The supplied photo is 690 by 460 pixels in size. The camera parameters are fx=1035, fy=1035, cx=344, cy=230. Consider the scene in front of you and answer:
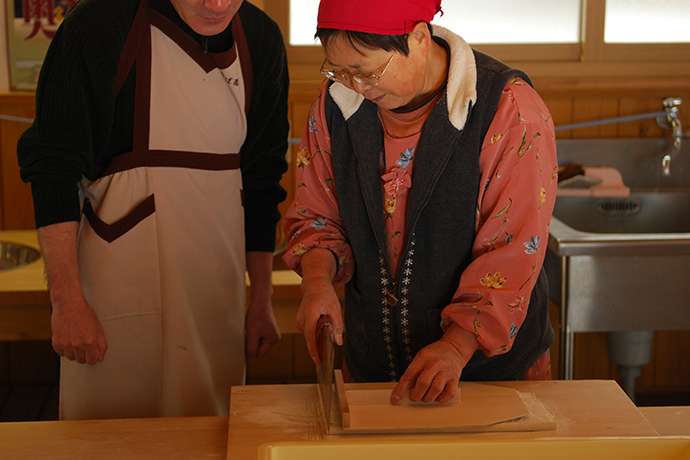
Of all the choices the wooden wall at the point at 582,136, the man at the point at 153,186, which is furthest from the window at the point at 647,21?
the man at the point at 153,186

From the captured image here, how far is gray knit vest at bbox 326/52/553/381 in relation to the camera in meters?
1.44

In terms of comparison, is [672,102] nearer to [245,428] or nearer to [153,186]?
[153,186]

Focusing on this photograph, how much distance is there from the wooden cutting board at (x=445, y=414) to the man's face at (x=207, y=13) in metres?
0.62

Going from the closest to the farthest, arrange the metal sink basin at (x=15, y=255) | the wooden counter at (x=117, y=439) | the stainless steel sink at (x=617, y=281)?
the wooden counter at (x=117, y=439) → the stainless steel sink at (x=617, y=281) → the metal sink basin at (x=15, y=255)

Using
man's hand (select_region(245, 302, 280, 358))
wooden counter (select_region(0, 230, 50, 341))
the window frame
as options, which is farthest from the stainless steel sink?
wooden counter (select_region(0, 230, 50, 341))

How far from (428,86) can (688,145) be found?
71.5 inches

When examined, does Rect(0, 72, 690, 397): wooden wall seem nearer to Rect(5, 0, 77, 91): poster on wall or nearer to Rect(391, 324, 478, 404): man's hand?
Rect(5, 0, 77, 91): poster on wall

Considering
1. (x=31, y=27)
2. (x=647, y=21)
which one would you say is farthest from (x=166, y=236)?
(x=647, y=21)

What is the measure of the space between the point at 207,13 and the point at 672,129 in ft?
6.01

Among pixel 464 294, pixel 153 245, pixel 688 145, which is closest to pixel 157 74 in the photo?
pixel 153 245

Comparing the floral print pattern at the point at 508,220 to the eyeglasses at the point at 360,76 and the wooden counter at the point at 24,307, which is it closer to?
the eyeglasses at the point at 360,76

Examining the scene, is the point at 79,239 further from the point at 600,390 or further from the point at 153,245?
the point at 600,390

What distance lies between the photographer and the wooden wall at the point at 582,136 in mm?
2980

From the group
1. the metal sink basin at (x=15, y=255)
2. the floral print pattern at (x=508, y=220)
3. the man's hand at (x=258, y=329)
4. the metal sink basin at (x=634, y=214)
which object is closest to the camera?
the floral print pattern at (x=508, y=220)
